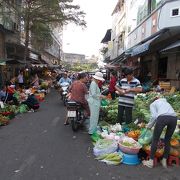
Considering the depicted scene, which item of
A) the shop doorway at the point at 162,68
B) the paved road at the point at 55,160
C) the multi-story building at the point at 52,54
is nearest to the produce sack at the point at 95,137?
the paved road at the point at 55,160

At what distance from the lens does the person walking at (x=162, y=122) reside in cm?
644

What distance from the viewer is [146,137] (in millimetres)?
7312

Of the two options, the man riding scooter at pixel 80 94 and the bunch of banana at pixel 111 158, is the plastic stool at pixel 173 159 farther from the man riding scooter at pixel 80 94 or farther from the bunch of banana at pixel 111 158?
the man riding scooter at pixel 80 94

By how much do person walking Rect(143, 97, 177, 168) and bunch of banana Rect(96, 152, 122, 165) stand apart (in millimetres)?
550

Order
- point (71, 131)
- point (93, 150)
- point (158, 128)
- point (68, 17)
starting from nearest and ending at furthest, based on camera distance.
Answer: point (158, 128) < point (93, 150) < point (71, 131) < point (68, 17)

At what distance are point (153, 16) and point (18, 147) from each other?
14.7 metres

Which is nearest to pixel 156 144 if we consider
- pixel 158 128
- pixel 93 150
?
pixel 158 128

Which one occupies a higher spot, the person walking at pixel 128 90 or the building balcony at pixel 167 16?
the building balcony at pixel 167 16

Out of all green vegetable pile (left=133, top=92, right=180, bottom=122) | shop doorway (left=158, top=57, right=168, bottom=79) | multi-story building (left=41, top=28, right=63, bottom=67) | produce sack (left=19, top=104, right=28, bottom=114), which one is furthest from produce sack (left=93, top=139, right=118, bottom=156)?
multi-story building (left=41, top=28, right=63, bottom=67)

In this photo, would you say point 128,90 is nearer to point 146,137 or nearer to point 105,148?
point 146,137

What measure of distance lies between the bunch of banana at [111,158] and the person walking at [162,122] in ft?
1.80

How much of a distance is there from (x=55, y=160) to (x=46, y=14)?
78.3ft

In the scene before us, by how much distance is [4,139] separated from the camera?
892 centimetres

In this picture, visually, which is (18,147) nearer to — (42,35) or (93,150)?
(93,150)
